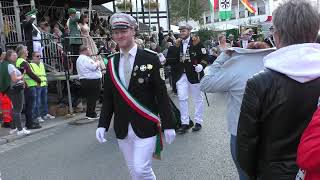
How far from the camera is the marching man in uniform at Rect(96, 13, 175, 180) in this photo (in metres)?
4.23

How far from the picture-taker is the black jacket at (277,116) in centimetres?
231

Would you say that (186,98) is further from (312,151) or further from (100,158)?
(312,151)

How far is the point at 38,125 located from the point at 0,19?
20.8 ft

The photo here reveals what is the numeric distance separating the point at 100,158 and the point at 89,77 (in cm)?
520

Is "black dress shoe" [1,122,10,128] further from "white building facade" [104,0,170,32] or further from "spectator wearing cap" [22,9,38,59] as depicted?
"white building facade" [104,0,170,32]

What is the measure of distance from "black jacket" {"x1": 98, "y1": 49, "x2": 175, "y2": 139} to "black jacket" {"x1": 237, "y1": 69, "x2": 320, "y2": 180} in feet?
6.18

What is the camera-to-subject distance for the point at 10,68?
10.0 m

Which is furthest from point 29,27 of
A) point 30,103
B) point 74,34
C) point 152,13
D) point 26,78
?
point 152,13

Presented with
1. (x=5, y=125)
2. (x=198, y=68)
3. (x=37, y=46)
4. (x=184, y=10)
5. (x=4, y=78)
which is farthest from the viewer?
(x=184, y=10)

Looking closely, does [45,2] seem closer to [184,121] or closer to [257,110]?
[184,121]

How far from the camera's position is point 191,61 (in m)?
8.76

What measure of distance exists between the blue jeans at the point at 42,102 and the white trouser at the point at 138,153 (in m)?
7.46

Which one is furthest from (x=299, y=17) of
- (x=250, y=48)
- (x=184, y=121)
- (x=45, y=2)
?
(x=45, y=2)

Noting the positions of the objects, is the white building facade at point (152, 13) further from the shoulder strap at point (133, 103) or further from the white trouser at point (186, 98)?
the shoulder strap at point (133, 103)
